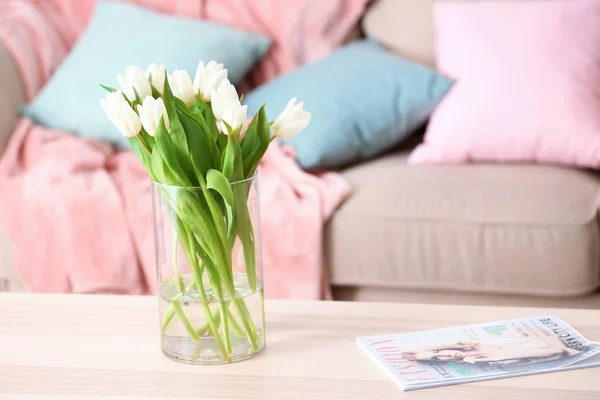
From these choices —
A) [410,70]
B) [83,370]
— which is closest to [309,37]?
[410,70]

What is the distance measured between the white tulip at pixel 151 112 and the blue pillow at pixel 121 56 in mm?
1224

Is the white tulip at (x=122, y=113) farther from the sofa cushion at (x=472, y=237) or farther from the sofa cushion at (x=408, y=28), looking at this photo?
the sofa cushion at (x=408, y=28)

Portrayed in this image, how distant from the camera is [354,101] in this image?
2.10 metres

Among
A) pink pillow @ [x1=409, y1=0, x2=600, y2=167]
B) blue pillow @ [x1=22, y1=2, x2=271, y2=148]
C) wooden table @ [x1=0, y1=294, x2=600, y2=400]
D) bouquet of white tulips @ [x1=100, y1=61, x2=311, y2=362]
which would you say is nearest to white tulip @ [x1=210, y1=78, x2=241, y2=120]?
bouquet of white tulips @ [x1=100, y1=61, x2=311, y2=362]

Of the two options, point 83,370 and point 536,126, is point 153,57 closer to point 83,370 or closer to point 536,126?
point 536,126

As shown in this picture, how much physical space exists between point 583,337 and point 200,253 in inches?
18.5

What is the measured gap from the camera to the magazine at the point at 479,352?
1044 millimetres

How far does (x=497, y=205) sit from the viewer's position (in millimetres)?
1829

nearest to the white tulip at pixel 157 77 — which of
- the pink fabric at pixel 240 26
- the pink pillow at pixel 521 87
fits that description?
the pink pillow at pixel 521 87

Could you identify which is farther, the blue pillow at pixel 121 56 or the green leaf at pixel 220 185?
the blue pillow at pixel 121 56

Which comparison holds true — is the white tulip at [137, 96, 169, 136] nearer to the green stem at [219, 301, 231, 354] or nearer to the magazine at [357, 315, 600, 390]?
the green stem at [219, 301, 231, 354]

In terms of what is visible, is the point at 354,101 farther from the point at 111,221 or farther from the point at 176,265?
the point at 176,265

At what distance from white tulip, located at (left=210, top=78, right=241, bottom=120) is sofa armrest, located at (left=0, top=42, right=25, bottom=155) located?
4.29 ft

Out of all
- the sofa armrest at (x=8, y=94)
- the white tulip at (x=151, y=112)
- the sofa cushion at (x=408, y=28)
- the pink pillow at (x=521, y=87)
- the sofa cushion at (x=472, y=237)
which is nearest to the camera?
the white tulip at (x=151, y=112)
